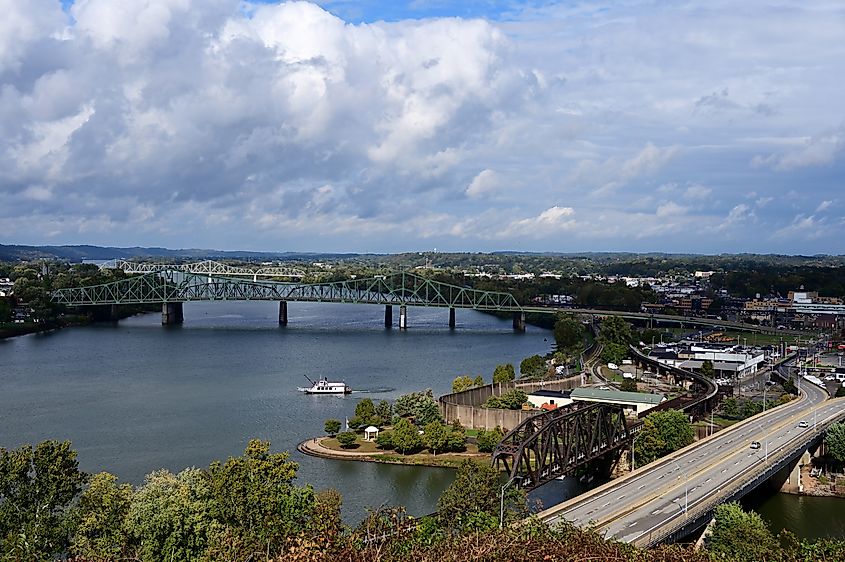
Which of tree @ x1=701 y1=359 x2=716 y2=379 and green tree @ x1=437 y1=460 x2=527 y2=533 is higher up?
green tree @ x1=437 y1=460 x2=527 y2=533

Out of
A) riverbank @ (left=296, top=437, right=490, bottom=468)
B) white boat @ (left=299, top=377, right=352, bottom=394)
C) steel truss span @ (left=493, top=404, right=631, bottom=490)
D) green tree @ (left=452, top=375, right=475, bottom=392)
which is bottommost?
riverbank @ (left=296, top=437, right=490, bottom=468)

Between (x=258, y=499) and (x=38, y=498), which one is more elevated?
(x=38, y=498)

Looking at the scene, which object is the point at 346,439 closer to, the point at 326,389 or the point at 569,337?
the point at 326,389

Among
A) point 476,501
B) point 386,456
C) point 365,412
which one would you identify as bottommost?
point 386,456

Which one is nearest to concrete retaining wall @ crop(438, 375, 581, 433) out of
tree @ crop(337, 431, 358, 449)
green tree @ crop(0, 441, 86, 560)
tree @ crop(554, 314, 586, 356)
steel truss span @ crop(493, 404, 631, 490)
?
steel truss span @ crop(493, 404, 631, 490)

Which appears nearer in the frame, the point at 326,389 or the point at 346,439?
the point at 346,439

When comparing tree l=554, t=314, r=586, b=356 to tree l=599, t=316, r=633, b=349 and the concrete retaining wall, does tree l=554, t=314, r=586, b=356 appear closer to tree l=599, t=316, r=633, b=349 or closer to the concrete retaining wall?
tree l=599, t=316, r=633, b=349

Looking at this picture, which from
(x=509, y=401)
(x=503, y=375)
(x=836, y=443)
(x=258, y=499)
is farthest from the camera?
(x=503, y=375)

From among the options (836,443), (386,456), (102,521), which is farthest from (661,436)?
(102,521)
